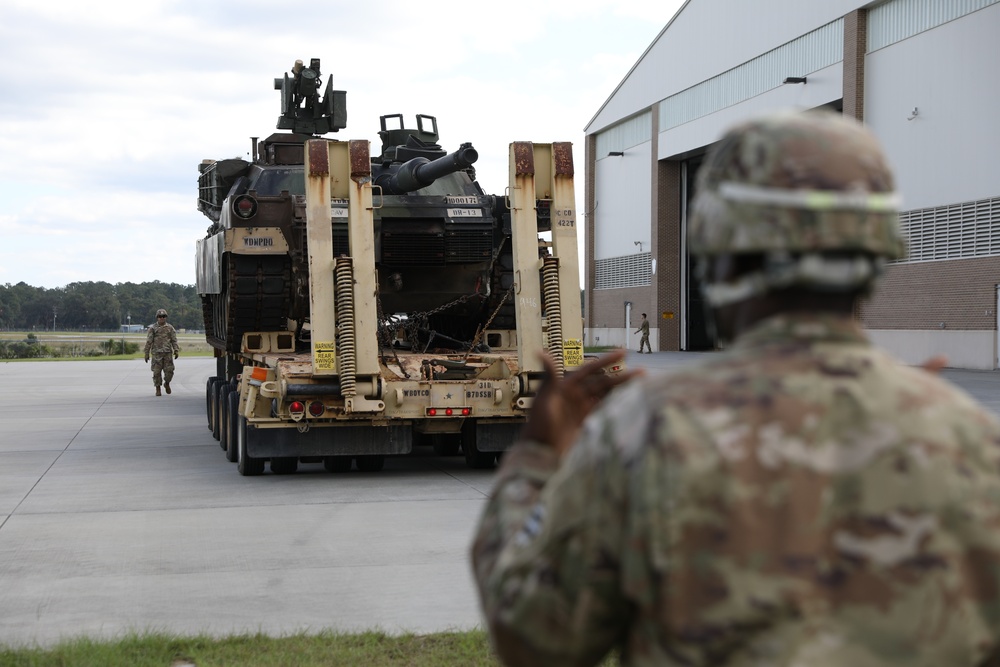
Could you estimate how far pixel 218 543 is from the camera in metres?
8.70

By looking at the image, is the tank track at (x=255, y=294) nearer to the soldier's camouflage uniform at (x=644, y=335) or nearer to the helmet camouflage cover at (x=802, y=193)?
the helmet camouflage cover at (x=802, y=193)

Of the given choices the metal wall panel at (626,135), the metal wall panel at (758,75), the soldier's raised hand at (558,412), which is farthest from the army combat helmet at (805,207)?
the metal wall panel at (626,135)

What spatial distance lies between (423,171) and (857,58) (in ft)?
77.7

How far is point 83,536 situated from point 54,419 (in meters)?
11.5

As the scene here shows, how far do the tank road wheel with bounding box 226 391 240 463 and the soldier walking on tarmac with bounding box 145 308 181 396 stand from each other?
1289 cm

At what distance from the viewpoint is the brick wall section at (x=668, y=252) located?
1884 inches

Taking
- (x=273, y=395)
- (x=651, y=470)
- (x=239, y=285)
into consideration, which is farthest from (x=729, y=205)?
(x=239, y=285)

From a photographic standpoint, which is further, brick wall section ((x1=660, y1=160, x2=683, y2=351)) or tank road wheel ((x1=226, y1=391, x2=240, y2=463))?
brick wall section ((x1=660, y1=160, x2=683, y2=351))

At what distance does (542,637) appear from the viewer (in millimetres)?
2037

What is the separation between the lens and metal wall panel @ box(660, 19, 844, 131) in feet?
117

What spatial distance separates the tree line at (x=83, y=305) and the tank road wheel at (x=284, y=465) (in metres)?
115

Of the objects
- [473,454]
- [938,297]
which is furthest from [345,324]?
[938,297]

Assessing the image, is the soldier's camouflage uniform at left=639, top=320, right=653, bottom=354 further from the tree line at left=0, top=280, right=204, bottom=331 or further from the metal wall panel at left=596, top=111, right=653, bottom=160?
the tree line at left=0, top=280, right=204, bottom=331

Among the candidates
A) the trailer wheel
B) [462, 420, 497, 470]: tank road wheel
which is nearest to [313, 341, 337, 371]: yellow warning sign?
the trailer wheel
